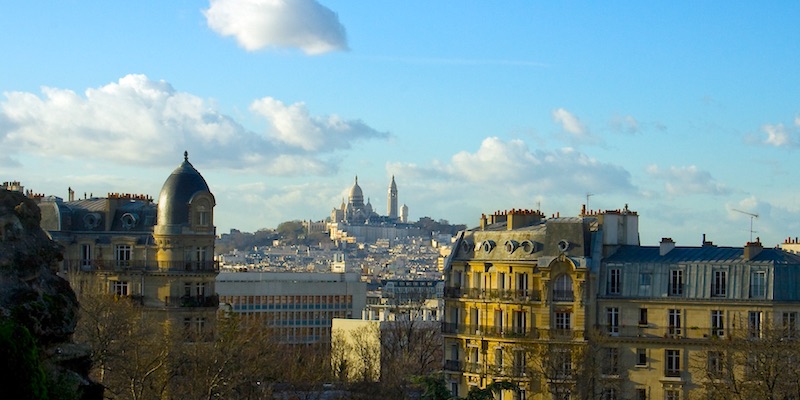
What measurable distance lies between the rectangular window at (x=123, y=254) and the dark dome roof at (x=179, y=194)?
2.34 m

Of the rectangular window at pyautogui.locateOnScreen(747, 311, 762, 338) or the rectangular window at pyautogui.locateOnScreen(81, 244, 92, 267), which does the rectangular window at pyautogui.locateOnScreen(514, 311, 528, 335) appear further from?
the rectangular window at pyautogui.locateOnScreen(81, 244, 92, 267)

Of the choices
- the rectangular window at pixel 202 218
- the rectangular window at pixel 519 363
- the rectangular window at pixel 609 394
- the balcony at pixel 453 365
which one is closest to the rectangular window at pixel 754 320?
the rectangular window at pixel 609 394

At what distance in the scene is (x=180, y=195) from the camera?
282 feet

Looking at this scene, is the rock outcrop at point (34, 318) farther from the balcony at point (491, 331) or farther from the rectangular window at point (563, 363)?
the balcony at point (491, 331)

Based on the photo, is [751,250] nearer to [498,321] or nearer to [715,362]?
[715,362]

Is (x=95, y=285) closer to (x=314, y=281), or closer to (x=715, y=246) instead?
(x=715, y=246)

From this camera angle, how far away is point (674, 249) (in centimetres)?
8000

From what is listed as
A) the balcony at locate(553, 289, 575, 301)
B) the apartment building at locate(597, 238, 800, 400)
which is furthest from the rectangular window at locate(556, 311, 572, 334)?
the apartment building at locate(597, 238, 800, 400)

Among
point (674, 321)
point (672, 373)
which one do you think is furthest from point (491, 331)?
point (672, 373)

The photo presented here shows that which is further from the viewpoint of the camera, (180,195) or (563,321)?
(180,195)

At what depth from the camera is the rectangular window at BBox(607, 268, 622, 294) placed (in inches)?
3088

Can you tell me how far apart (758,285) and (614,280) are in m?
7.16

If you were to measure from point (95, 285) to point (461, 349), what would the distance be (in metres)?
19.6

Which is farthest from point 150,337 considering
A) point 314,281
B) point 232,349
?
point 314,281
